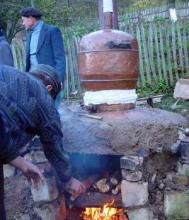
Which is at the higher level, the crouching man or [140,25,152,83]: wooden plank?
the crouching man

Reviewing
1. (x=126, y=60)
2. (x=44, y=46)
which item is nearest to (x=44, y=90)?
(x=126, y=60)

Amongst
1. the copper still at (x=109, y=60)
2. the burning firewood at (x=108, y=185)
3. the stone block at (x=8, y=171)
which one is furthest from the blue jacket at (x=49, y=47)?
the burning firewood at (x=108, y=185)

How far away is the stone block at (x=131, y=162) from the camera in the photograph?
3.40 meters

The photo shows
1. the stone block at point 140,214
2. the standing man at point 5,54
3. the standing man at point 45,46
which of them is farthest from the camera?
the standing man at point 45,46

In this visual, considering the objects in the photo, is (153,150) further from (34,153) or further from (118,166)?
(34,153)

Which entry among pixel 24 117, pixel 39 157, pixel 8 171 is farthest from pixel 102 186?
pixel 24 117

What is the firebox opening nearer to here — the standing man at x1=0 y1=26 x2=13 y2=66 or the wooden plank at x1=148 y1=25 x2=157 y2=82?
the standing man at x1=0 y1=26 x2=13 y2=66

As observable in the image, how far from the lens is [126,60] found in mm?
3893

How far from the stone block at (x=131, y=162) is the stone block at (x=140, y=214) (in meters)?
0.37

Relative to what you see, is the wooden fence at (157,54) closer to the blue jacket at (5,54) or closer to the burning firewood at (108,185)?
the blue jacket at (5,54)

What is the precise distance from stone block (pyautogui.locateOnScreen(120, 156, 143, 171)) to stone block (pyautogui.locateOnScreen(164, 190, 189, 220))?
41 cm

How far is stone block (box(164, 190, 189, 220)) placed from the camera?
11.8 feet

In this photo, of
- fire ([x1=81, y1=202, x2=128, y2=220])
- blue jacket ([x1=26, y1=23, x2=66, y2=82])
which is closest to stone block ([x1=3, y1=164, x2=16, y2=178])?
fire ([x1=81, y1=202, x2=128, y2=220])

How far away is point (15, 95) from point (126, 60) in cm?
185
